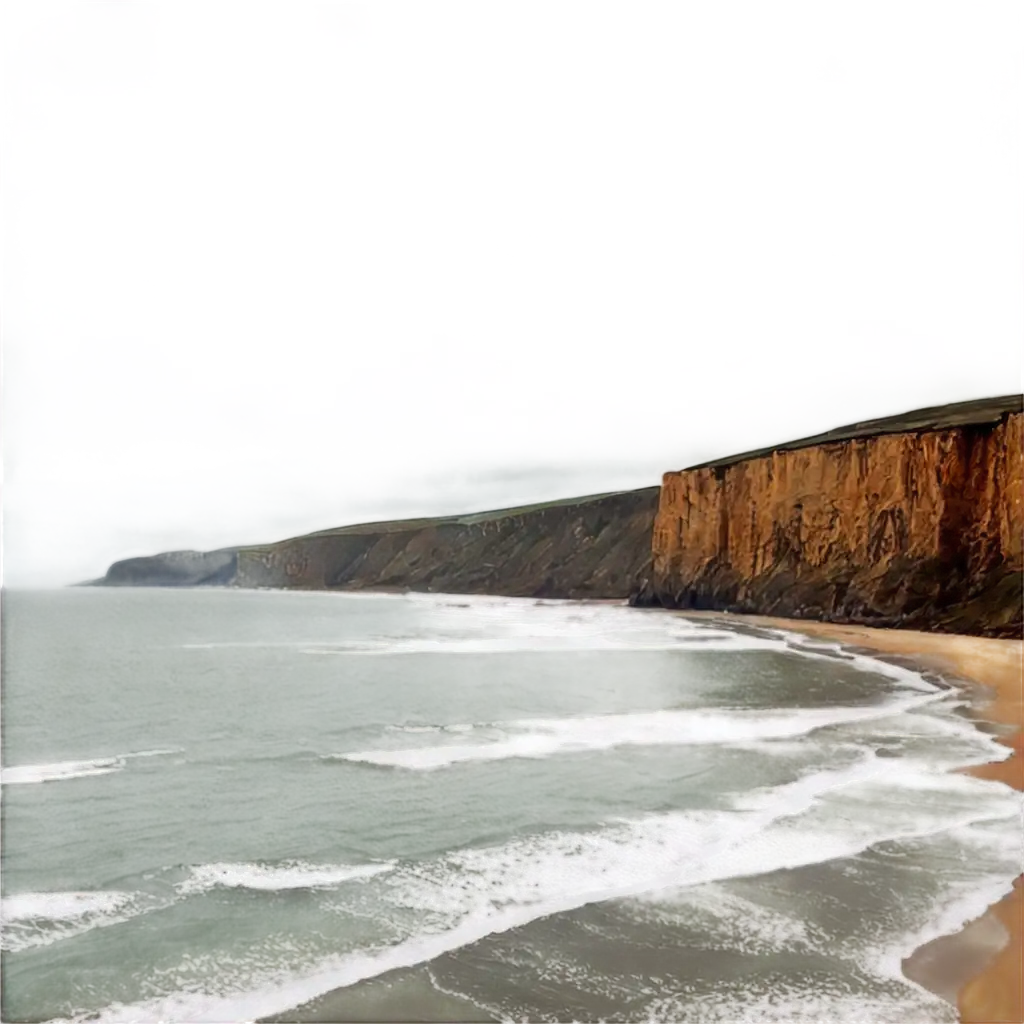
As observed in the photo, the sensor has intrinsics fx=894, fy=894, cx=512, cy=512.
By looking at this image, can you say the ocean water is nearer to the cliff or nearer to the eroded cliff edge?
the eroded cliff edge

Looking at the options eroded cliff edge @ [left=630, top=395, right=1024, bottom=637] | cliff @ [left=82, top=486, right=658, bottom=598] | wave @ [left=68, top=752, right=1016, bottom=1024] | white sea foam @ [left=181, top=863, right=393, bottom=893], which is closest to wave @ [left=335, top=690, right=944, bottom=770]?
wave @ [left=68, top=752, right=1016, bottom=1024]

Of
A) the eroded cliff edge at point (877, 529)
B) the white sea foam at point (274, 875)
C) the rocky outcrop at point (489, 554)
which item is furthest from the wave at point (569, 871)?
the rocky outcrop at point (489, 554)

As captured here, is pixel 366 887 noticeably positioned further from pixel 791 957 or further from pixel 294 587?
pixel 294 587

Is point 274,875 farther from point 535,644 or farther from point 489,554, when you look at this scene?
point 489,554

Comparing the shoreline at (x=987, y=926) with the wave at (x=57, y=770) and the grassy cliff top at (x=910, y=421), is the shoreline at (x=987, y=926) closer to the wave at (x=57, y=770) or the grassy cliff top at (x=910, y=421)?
the wave at (x=57, y=770)

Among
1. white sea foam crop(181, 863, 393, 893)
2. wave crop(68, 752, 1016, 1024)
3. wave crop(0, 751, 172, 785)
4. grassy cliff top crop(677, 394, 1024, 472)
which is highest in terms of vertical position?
grassy cliff top crop(677, 394, 1024, 472)

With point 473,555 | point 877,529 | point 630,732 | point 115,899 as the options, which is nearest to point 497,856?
point 115,899

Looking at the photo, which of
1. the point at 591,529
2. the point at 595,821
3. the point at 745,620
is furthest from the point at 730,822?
the point at 591,529
